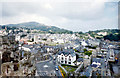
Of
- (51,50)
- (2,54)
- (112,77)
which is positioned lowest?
(112,77)

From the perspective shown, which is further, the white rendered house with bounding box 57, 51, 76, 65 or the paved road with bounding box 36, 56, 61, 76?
the white rendered house with bounding box 57, 51, 76, 65

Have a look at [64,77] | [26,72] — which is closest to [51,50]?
[64,77]

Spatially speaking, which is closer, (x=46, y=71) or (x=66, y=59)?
(x=46, y=71)

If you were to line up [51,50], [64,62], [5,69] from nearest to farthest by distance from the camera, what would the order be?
[5,69], [64,62], [51,50]

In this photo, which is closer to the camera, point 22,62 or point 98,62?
point 22,62

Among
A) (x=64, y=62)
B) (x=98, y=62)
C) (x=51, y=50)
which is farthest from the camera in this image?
(x=51, y=50)

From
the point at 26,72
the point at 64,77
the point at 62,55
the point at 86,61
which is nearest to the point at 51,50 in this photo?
the point at 62,55

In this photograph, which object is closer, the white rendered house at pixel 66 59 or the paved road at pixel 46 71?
the paved road at pixel 46 71

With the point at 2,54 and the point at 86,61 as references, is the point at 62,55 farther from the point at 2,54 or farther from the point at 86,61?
the point at 2,54

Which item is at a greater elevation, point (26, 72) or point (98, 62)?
point (26, 72)

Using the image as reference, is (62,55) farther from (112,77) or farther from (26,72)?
(26,72)
